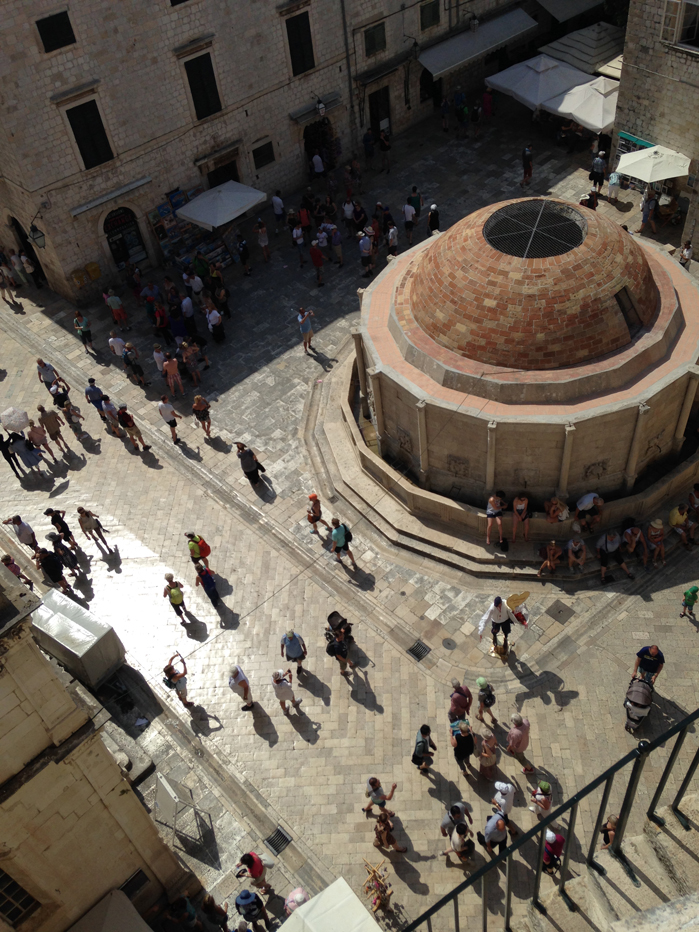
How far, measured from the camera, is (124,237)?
26469 mm

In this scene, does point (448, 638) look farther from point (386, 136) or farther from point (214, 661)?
point (386, 136)

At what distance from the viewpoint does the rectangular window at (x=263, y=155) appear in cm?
2828

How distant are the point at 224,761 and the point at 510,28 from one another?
2898cm

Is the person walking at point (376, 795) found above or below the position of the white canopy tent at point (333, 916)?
below

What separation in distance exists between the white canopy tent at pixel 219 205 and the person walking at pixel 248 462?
9148 mm

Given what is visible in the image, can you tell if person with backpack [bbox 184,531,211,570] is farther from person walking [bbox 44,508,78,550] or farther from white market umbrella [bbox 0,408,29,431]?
white market umbrella [bbox 0,408,29,431]

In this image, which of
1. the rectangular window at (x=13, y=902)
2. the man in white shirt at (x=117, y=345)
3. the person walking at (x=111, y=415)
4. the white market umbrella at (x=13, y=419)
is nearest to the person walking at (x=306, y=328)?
the man in white shirt at (x=117, y=345)

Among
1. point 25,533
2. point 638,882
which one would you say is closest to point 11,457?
point 25,533

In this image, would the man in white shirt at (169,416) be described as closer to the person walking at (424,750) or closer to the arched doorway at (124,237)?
the arched doorway at (124,237)

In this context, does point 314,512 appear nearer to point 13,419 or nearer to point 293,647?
point 293,647

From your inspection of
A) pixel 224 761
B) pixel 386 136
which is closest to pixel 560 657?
pixel 224 761

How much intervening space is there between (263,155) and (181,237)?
418 centimetres

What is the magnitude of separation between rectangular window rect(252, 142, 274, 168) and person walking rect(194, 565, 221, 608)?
1649 centimetres

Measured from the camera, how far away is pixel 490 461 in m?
17.4
